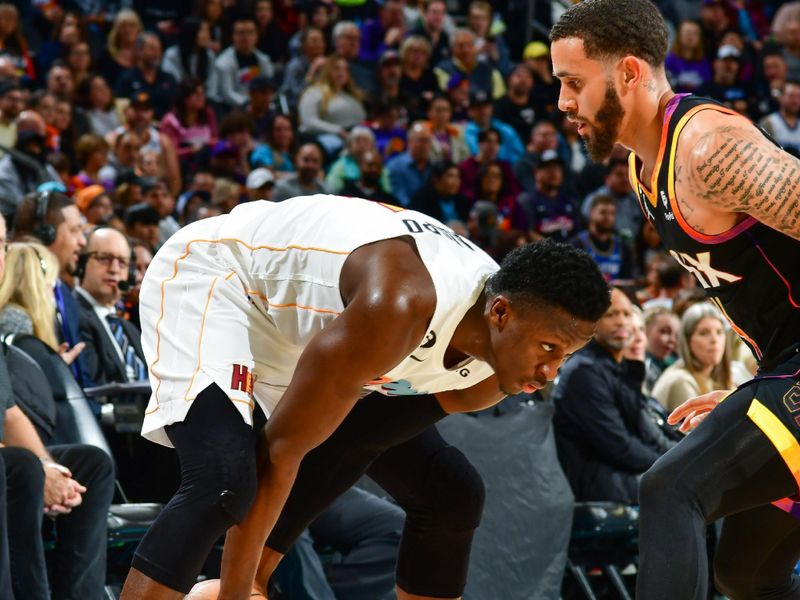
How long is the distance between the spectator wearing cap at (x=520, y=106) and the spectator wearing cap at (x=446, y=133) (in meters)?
0.96

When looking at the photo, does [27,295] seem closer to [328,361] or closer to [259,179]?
[328,361]

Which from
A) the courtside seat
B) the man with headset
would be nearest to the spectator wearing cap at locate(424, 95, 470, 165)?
the man with headset

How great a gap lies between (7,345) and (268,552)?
1569mm

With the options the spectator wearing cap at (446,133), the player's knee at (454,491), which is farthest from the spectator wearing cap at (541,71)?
the player's knee at (454,491)

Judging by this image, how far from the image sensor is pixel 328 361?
110 inches

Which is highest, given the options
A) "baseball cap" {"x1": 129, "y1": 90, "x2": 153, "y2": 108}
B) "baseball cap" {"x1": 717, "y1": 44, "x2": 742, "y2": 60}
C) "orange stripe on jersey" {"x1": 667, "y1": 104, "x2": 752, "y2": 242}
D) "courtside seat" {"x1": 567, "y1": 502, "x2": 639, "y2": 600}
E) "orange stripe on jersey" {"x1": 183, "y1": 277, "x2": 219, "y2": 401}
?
"orange stripe on jersey" {"x1": 667, "y1": 104, "x2": 752, "y2": 242}

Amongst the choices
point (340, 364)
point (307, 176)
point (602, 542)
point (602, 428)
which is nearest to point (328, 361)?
point (340, 364)

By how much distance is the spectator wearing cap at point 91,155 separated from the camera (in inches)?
340

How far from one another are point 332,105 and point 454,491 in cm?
761

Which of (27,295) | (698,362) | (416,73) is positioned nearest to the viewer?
(27,295)

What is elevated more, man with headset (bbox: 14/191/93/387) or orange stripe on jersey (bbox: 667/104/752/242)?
orange stripe on jersey (bbox: 667/104/752/242)

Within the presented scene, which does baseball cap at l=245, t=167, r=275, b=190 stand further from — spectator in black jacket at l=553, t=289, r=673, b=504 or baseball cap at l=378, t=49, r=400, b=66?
spectator in black jacket at l=553, t=289, r=673, b=504

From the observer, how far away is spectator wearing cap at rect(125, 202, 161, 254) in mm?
7297

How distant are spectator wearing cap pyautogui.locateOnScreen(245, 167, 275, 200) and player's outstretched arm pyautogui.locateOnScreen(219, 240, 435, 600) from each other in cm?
566
